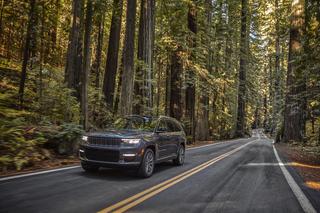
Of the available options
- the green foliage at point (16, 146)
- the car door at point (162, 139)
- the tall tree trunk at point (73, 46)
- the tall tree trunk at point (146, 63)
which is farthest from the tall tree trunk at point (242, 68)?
the green foliage at point (16, 146)

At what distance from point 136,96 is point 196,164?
822cm

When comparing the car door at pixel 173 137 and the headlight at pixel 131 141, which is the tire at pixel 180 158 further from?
the headlight at pixel 131 141

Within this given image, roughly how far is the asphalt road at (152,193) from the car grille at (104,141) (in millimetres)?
878

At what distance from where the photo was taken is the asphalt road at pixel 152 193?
20.1ft

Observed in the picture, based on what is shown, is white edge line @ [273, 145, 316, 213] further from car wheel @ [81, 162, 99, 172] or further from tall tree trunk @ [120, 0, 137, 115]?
tall tree trunk @ [120, 0, 137, 115]

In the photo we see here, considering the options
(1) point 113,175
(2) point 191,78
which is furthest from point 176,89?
(1) point 113,175

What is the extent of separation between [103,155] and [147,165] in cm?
133


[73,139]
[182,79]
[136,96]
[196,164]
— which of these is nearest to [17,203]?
[73,139]

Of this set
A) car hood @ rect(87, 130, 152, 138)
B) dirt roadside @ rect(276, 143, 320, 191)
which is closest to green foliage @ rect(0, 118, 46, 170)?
car hood @ rect(87, 130, 152, 138)

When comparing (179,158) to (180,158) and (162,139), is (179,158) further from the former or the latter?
(162,139)

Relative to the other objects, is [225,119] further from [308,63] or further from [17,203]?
[17,203]

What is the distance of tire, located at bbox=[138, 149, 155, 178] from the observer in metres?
9.25

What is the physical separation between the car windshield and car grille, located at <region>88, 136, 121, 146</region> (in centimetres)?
159

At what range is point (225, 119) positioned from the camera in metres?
44.4
